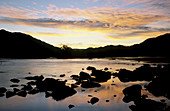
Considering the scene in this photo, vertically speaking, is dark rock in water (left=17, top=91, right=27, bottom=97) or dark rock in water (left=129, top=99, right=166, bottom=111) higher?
dark rock in water (left=129, top=99, right=166, bottom=111)

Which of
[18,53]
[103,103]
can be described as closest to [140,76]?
[103,103]

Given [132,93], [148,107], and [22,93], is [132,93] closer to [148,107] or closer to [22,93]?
[148,107]

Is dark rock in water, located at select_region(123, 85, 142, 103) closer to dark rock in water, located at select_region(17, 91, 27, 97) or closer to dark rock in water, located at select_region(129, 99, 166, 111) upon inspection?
dark rock in water, located at select_region(129, 99, 166, 111)

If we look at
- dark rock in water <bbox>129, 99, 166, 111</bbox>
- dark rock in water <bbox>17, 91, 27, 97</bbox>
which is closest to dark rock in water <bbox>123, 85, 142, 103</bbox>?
dark rock in water <bbox>129, 99, 166, 111</bbox>

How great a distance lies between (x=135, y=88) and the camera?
68.3 ft

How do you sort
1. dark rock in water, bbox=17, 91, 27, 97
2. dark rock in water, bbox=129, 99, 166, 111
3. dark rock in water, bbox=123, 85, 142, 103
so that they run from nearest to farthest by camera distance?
1. dark rock in water, bbox=129, 99, 166, 111
2. dark rock in water, bbox=123, 85, 142, 103
3. dark rock in water, bbox=17, 91, 27, 97

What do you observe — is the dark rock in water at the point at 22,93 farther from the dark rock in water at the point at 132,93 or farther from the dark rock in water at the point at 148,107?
the dark rock in water at the point at 148,107

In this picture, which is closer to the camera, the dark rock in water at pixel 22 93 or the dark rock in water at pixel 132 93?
the dark rock in water at pixel 132 93

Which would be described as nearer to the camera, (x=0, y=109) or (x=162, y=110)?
(x=162, y=110)

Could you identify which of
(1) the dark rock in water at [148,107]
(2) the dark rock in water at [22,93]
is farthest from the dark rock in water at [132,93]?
(2) the dark rock in water at [22,93]

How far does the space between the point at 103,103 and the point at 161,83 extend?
1152cm

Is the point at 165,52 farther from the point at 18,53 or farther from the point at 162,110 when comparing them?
the point at 162,110

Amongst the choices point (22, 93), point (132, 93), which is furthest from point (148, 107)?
point (22, 93)

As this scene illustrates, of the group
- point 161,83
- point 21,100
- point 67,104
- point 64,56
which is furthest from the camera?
point 64,56
